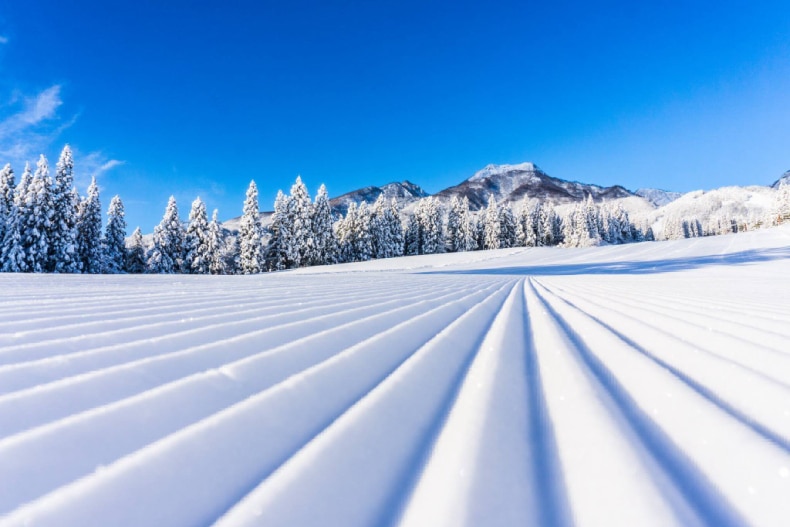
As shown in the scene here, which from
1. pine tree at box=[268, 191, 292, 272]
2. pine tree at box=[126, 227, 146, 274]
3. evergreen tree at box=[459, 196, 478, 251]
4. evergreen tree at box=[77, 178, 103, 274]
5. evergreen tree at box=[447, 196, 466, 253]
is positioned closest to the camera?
evergreen tree at box=[77, 178, 103, 274]

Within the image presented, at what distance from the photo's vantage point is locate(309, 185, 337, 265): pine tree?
34812 mm

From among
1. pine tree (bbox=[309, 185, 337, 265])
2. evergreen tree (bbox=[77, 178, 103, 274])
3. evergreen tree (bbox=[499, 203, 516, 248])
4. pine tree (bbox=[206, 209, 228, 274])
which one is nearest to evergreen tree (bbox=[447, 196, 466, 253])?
evergreen tree (bbox=[499, 203, 516, 248])

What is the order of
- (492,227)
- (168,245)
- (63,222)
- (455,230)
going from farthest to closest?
1. (492,227)
2. (455,230)
3. (168,245)
4. (63,222)

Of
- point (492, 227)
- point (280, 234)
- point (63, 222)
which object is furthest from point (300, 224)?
point (492, 227)

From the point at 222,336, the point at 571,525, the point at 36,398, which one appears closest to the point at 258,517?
the point at 571,525

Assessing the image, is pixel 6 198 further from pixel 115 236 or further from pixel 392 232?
pixel 392 232

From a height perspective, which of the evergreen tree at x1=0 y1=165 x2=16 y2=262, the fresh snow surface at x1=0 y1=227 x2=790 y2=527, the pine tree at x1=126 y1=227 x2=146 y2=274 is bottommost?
the fresh snow surface at x1=0 y1=227 x2=790 y2=527

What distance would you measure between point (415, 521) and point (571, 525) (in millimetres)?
316

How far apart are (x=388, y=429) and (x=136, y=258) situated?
4048cm

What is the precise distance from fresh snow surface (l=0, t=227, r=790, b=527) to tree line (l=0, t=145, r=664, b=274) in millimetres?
29794

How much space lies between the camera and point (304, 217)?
34312 millimetres

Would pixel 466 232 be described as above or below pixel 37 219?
below

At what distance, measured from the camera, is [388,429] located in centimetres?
114

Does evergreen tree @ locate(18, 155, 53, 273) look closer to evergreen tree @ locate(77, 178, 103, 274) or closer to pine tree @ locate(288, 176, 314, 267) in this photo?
evergreen tree @ locate(77, 178, 103, 274)
